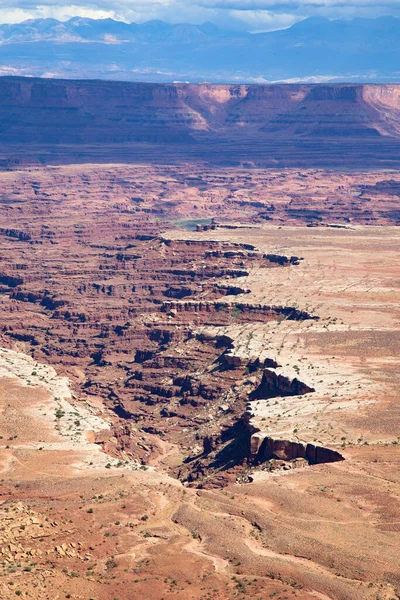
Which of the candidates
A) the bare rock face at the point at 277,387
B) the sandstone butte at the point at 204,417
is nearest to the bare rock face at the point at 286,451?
the sandstone butte at the point at 204,417

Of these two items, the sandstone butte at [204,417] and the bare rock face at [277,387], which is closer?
the sandstone butte at [204,417]

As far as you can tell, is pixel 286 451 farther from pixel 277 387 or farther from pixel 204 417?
pixel 204 417

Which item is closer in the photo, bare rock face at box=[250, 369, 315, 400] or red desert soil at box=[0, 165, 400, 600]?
red desert soil at box=[0, 165, 400, 600]

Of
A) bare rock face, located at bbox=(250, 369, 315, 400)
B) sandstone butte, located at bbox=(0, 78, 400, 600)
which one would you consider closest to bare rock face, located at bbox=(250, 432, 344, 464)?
sandstone butte, located at bbox=(0, 78, 400, 600)

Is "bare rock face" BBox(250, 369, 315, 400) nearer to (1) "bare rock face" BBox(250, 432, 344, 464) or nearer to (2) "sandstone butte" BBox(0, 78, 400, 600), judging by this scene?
(2) "sandstone butte" BBox(0, 78, 400, 600)

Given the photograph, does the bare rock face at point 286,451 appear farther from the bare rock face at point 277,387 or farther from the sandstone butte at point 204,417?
the bare rock face at point 277,387

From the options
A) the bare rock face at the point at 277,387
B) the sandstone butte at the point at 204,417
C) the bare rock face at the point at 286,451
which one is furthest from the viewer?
the bare rock face at the point at 277,387

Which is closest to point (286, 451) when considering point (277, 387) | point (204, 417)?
point (277, 387)

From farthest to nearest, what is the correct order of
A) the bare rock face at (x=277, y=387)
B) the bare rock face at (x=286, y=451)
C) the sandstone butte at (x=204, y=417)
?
1. the bare rock face at (x=277, y=387)
2. the bare rock face at (x=286, y=451)
3. the sandstone butte at (x=204, y=417)

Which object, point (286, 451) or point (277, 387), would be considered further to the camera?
point (277, 387)
